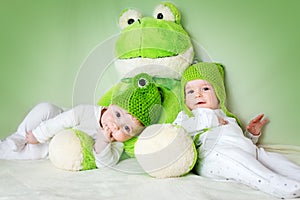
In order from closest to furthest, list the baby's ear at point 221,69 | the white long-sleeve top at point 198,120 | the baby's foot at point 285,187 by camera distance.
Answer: the baby's foot at point 285,187, the white long-sleeve top at point 198,120, the baby's ear at point 221,69

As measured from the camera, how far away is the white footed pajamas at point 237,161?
3.80ft

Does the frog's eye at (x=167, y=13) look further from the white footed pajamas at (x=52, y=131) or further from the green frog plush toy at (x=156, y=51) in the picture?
the white footed pajamas at (x=52, y=131)

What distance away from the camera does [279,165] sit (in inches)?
52.7

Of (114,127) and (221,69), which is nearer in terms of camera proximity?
(114,127)

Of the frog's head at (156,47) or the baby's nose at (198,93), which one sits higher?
the frog's head at (156,47)

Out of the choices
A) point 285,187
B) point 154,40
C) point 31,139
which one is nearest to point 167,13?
point 154,40

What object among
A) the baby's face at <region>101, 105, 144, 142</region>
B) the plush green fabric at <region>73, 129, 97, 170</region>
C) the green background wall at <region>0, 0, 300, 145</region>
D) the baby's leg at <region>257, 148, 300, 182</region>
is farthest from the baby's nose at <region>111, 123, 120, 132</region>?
the baby's leg at <region>257, 148, 300, 182</region>

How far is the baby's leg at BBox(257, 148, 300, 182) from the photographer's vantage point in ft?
4.18

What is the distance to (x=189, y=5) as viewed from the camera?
1855 mm

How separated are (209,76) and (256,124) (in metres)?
0.30

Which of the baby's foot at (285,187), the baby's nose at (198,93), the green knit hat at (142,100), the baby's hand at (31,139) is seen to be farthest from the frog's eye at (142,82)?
the baby's foot at (285,187)

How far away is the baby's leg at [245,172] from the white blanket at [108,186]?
3cm

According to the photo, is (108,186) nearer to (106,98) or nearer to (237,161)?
(237,161)

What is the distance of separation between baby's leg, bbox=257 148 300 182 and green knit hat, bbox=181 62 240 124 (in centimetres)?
28
